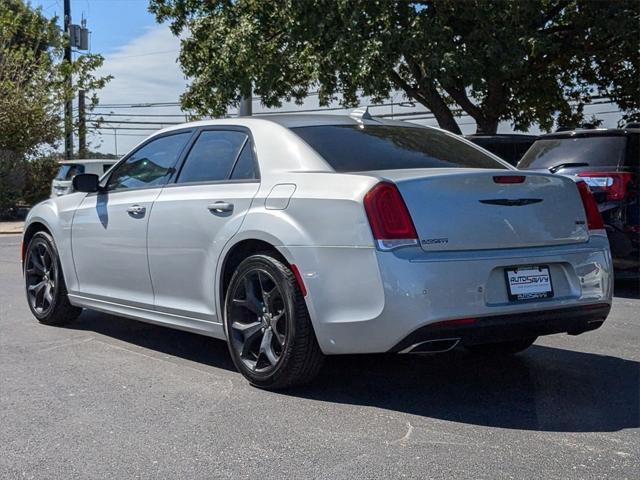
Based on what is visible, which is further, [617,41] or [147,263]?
[617,41]

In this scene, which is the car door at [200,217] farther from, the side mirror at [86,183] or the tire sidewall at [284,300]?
the side mirror at [86,183]

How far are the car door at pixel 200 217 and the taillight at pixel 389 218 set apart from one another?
0.94 metres

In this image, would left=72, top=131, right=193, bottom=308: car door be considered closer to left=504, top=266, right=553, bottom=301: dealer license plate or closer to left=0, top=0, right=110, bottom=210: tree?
left=504, top=266, right=553, bottom=301: dealer license plate

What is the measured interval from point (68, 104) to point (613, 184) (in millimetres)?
21669

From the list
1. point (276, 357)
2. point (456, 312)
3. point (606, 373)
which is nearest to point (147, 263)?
point (276, 357)

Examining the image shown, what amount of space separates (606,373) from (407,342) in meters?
1.71

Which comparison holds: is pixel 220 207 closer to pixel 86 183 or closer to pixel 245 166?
pixel 245 166

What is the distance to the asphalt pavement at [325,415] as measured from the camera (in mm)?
3791

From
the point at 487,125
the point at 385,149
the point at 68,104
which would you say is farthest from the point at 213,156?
the point at 68,104

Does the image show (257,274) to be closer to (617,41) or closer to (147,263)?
(147,263)

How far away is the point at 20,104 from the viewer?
2516cm

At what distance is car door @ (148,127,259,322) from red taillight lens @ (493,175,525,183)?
140cm

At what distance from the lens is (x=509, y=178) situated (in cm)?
481

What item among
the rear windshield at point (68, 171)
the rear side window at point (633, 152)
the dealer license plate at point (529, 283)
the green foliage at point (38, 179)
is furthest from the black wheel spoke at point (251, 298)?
the green foliage at point (38, 179)
